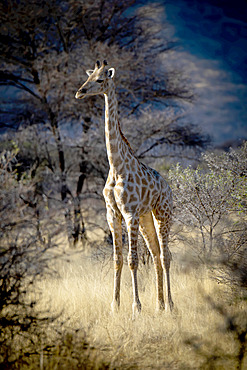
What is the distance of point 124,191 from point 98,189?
717 cm

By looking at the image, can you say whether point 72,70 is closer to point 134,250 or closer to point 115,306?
point 134,250

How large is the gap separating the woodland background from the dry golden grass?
0.02 metres

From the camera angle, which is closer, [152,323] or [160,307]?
[152,323]

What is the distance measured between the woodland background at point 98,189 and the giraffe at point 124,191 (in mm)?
544

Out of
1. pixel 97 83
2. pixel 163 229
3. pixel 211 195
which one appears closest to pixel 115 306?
pixel 163 229

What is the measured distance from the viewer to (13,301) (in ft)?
11.8

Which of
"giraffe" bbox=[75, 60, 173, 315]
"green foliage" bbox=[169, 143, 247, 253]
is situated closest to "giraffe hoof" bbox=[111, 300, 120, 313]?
"giraffe" bbox=[75, 60, 173, 315]

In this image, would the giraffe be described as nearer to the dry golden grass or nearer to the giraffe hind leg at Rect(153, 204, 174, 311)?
the giraffe hind leg at Rect(153, 204, 174, 311)

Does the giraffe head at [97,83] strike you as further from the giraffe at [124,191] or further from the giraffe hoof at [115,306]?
the giraffe hoof at [115,306]

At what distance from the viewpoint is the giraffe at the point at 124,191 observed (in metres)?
4.89

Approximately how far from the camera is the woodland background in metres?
3.84

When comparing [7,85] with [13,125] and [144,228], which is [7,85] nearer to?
[13,125]

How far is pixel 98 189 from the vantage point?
39.3 ft

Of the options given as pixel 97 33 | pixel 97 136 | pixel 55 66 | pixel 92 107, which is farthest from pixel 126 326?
pixel 97 33
